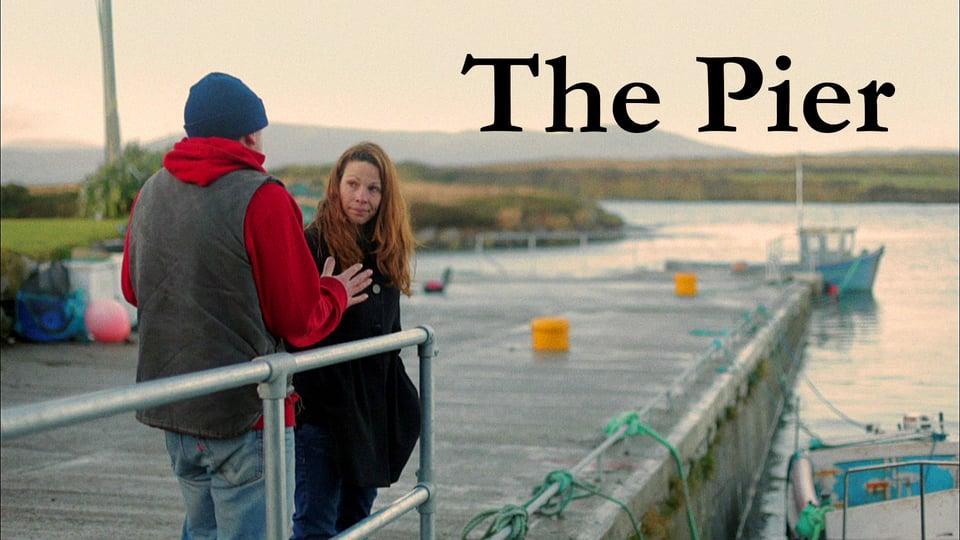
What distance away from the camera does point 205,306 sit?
146 inches

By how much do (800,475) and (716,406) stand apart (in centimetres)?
113

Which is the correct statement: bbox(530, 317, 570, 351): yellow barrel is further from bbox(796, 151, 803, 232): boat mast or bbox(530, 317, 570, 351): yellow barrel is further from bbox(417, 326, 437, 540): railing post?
bbox(796, 151, 803, 232): boat mast

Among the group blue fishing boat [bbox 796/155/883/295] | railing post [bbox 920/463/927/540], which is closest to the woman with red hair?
railing post [bbox 920/463/927/540]

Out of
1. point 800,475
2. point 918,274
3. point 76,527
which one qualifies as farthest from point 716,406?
point 918,274

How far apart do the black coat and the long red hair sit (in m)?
0.04

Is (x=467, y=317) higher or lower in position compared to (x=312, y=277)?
lower

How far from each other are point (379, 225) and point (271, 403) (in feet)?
4.51

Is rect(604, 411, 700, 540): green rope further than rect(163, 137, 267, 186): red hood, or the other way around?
rect(604, 411, 700, 540): green rope

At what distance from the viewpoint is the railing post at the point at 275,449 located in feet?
11.1

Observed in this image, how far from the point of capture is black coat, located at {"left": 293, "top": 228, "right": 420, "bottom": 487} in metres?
4.56

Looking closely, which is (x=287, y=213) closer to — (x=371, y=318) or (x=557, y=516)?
(x=371, y=318)

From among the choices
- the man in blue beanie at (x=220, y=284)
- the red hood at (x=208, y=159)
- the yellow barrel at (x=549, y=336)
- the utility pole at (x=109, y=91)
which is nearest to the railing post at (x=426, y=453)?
the man in blue beanie at (x=220, y=284)

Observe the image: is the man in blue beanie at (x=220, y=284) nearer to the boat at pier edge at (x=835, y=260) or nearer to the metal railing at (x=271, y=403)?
the metal railing at (x=271, y=403)

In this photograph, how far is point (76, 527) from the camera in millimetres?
6637
